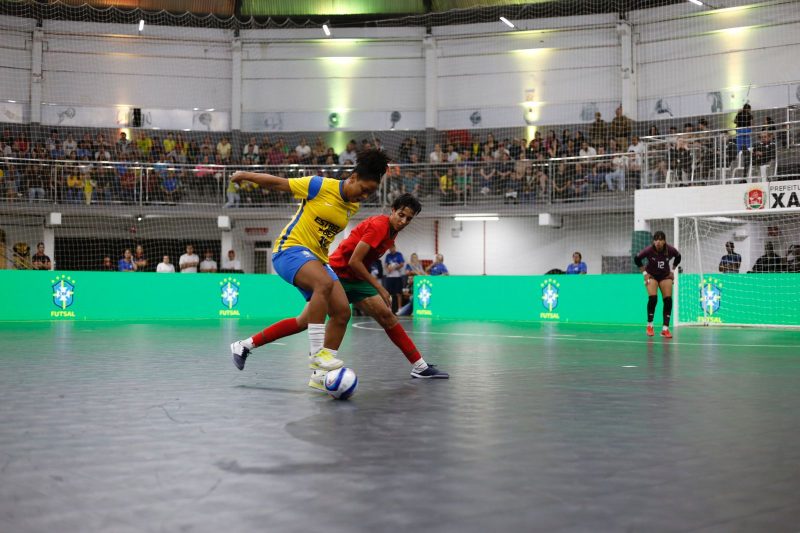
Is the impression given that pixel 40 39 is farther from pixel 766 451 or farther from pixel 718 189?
pixel 766 451

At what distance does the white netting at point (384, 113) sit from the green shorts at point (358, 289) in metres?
19.2

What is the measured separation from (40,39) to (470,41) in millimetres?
16574

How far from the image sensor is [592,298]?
22.2m

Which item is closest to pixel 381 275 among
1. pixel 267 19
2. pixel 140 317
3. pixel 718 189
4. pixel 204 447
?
pixel 140 317

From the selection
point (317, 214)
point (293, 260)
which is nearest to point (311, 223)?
point (317, 214)

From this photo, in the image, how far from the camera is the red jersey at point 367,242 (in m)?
8.36

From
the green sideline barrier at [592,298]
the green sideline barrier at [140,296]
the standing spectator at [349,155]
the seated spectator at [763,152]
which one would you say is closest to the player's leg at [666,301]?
Result: the green sideline barrier at [592,298]

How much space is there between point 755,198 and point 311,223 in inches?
634

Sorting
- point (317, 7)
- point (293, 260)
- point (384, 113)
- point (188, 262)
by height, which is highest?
point (317, 7)

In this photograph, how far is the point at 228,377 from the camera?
8.55 m

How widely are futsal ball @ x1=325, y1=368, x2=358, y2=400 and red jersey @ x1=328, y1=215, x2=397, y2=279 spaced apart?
1621 millimetres

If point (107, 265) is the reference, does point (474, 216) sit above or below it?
above

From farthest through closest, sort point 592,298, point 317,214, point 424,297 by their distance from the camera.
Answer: point 424,297
point 592,298
point 317,214

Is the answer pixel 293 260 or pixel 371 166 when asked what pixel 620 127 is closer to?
pixel 371 166
